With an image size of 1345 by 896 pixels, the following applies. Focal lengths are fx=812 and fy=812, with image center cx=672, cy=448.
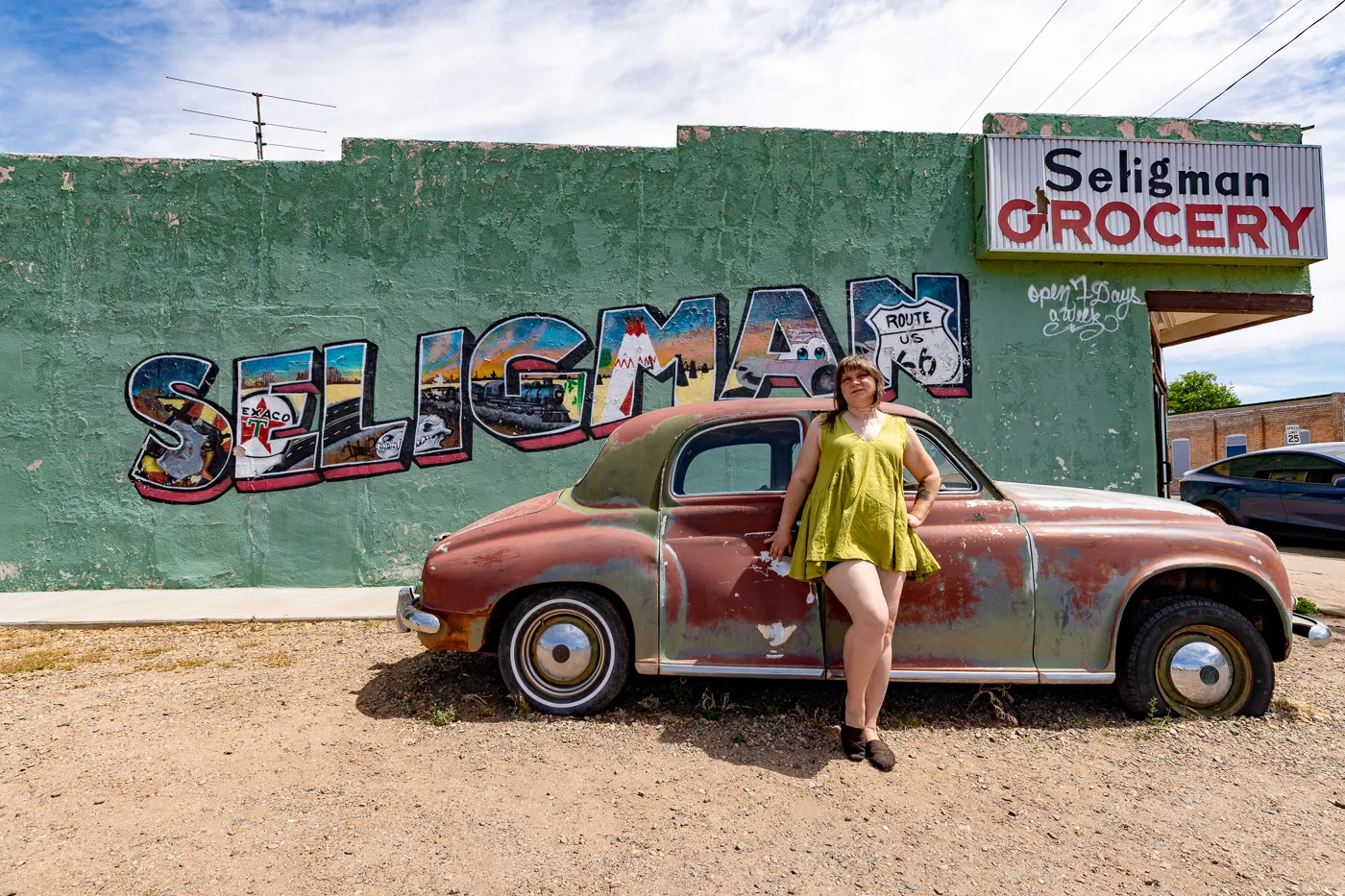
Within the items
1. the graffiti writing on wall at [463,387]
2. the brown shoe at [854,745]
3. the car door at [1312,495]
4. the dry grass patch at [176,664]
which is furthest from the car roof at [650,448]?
the car door at [1312,495]

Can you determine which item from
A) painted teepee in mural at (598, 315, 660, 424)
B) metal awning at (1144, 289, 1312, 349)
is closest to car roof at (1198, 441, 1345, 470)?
metal awning at (1144, 289, 1312, 349)

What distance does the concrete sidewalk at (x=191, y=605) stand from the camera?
6.51m

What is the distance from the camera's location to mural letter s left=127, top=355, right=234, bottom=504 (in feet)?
25.5

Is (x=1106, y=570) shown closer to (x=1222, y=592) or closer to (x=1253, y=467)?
(x=1222, y=592)

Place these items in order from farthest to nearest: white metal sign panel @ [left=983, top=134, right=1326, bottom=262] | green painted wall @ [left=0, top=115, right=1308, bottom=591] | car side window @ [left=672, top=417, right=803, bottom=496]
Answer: white metal sign panel @ [left=983, top=134, right=1326, bottom=262], green painted wall @ [left=0, top=115, right=1308, bottom=591], car side window @ [left=672, top=417, right=803, bottom=496]

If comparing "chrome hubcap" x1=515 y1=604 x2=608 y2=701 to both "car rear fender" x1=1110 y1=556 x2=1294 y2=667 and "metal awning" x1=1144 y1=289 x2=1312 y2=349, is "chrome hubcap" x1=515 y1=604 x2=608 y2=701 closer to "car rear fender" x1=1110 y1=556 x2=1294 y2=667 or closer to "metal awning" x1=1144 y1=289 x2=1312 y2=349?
"car rear fender" x1=1110 y1=556 x2=1294 y2=667

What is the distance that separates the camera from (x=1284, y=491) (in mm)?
10195

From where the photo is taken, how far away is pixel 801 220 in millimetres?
8047

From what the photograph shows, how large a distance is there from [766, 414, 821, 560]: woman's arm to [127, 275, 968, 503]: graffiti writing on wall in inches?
164

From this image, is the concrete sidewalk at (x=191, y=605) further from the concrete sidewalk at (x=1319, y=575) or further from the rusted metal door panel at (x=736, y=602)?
the concrete sidewalk at (x=1319, y=575)

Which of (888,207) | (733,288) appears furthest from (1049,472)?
(733,288)

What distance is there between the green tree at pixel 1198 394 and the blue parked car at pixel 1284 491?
1802 inches

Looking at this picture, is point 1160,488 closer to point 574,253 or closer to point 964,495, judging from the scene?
point 964,495

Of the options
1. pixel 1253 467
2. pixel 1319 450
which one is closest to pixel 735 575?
pixel 1319 450
